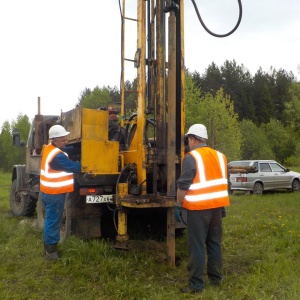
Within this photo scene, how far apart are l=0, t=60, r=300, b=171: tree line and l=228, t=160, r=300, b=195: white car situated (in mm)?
5266

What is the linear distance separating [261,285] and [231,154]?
2374cm

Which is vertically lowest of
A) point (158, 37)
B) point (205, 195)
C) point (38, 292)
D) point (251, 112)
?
point (38, 292)

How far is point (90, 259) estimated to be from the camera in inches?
219

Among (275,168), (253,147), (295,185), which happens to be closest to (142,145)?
(275,168)

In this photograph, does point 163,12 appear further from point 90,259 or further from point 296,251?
point 296,251

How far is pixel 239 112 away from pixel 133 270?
2344 inches

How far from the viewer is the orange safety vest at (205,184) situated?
4730 millimetres

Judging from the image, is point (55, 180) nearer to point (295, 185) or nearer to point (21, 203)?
point (21, 203)

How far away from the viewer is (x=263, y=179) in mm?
16781

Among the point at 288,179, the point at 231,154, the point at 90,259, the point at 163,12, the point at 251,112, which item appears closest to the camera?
the point at 90,259

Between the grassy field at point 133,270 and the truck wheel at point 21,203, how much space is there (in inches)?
94.2

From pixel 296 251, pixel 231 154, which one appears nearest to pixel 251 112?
pixel 231 154

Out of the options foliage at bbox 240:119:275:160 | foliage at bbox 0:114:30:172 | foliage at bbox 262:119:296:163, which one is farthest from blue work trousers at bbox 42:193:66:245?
foliage at bbox 262:119:296:163

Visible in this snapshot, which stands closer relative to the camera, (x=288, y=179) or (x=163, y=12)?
(x=163, y=12)
